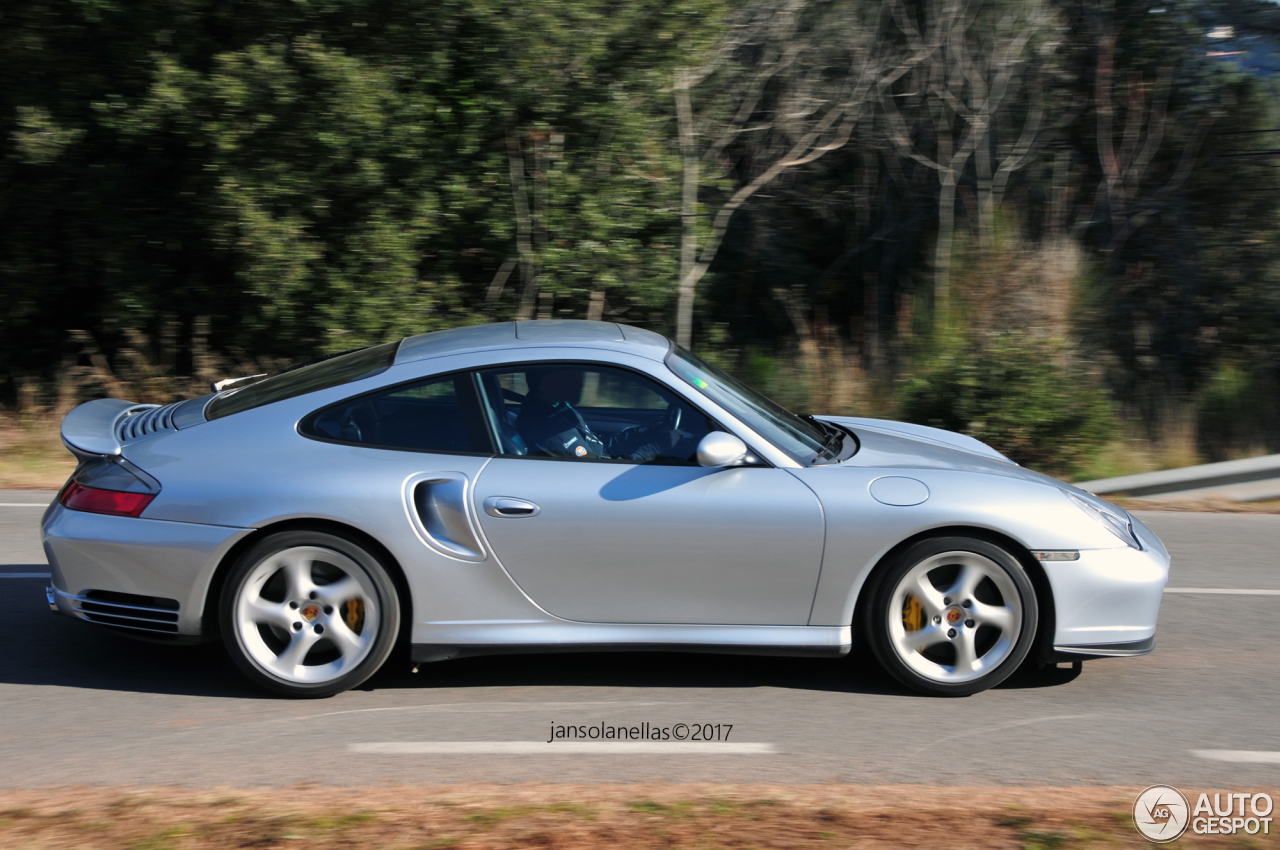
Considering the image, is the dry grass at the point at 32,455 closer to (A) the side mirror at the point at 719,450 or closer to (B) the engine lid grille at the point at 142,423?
(B) the engine lid grille at the point at 142,423

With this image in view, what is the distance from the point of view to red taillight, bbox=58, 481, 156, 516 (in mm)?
4188

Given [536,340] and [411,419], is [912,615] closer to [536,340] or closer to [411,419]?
[536,340]

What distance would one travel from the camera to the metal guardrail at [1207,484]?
8023mm

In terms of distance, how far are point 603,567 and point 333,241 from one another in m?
7.46

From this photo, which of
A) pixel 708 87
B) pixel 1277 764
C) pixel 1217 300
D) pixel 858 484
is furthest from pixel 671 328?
pixel 1277 764

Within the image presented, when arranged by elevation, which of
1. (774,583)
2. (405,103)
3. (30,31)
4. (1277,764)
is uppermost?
(30,31)

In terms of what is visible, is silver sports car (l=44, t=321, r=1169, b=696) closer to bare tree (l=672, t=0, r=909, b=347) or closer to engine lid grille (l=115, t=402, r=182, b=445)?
engine lid grille (l=115, t=402, r=182, b=445)

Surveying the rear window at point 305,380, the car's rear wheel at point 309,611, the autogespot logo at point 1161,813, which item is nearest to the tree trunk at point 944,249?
the rear window at point 305,380

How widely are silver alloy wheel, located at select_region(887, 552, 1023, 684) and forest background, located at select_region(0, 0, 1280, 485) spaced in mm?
4738

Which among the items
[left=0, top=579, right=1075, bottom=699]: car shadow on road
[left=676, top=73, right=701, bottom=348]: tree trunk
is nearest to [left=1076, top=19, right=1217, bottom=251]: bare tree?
[left=676, top=73, right=701, bottom=348]: tree trunk

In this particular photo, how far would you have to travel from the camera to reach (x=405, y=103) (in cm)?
1017

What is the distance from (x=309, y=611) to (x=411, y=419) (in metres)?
0.82

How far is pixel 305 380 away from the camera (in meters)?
4.68

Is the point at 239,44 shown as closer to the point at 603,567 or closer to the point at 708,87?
the point at 708,87
